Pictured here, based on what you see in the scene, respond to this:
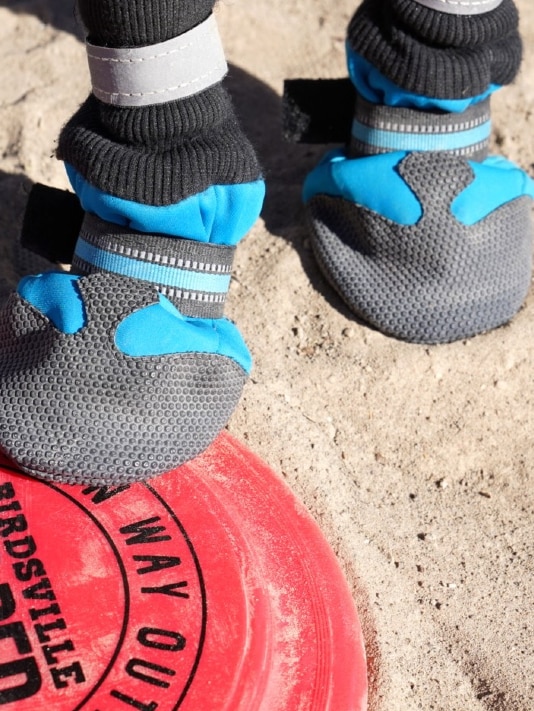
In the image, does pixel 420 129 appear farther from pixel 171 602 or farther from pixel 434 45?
pixel 171 602

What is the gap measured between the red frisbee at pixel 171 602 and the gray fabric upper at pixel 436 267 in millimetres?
446

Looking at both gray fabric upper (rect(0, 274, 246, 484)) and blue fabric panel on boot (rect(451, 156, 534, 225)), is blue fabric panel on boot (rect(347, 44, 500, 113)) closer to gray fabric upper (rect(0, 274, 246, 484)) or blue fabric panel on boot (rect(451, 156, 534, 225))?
blue fabric panel on boot (rect(451, 156, 534, 225))

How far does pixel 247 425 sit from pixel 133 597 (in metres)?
0.40

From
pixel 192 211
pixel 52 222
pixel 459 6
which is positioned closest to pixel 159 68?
pixel 192 211

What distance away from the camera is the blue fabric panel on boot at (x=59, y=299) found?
1315 mm

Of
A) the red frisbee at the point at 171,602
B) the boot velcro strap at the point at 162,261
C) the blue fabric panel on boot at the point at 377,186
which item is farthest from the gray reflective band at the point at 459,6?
the red frisbee at the point at 171,602

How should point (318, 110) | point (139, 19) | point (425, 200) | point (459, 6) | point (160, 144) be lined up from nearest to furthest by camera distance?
1. point (139, 19)
2. point (160, 144)
3. point (459, 6)
4. point (425, 200)
5. point (318, 110)

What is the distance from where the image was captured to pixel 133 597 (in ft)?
4.09

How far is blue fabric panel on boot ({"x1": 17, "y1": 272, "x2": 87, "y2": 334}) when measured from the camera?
1315 millimetres

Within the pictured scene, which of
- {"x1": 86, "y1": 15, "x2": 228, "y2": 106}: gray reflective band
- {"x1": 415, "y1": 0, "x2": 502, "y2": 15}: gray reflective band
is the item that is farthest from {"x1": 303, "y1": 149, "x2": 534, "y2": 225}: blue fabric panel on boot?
{"x1": 86, "y1": 15, "x2": 228, "y2": 106}: gray reflective band

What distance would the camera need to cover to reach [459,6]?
5.00 ft

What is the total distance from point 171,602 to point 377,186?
0.81 metres

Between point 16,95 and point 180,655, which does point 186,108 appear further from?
point 16,95

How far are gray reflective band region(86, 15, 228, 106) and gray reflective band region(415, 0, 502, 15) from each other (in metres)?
0.43
